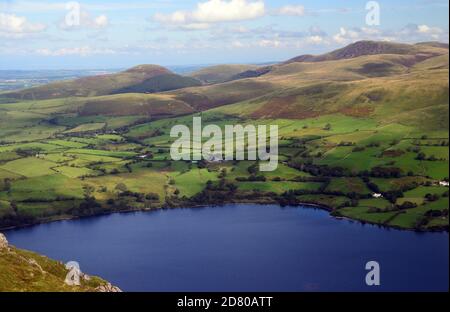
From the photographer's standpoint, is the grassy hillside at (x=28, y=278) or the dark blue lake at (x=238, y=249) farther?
the dark blue lake at (x=238, y=249)

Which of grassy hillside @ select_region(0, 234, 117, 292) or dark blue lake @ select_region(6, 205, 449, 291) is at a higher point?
grassy hillside @ select_region(0, 234, 117, 292)

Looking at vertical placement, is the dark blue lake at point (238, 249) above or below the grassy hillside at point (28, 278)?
below

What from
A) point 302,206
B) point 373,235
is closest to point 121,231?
point 302,206

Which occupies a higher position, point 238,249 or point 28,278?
point 28,278

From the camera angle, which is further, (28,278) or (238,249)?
(238,249)

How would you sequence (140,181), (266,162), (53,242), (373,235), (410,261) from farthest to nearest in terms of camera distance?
(266,162) < (140,181) < (53,242) < (373,235) < (410,261)

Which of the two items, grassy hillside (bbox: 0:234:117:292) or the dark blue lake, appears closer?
grassy hillside (bbox: 0:234:117:292)

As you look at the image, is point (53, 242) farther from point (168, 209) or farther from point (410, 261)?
point (410, 261)
